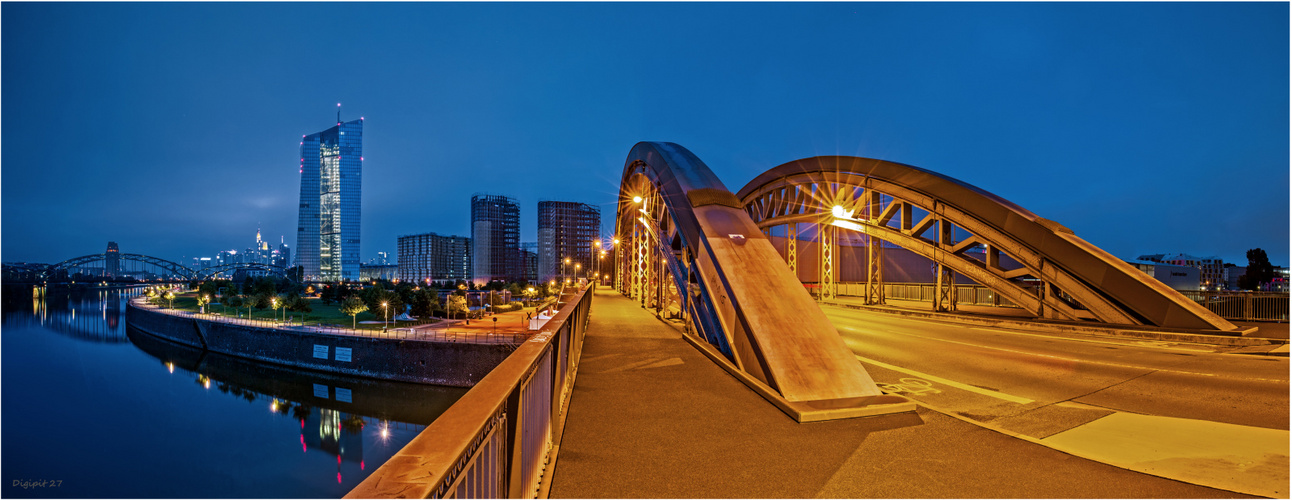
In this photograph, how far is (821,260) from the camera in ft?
94.9

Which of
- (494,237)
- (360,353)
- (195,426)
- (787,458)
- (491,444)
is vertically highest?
→ (494,237)

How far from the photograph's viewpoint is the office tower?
584 ft

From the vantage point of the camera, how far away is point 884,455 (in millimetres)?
4820

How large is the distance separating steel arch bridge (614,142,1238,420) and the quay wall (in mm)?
15180

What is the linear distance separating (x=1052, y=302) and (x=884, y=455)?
17994 mm

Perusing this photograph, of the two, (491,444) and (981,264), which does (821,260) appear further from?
(491,444)

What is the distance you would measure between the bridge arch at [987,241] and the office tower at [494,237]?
162 meters

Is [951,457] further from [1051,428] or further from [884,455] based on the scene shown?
[1051,428]

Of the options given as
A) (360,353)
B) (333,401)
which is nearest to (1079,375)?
(333,401)

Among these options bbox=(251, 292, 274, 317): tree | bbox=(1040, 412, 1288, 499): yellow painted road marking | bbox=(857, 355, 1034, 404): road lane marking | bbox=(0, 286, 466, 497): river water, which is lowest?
bbox=(0, 286, 466, 497): river water

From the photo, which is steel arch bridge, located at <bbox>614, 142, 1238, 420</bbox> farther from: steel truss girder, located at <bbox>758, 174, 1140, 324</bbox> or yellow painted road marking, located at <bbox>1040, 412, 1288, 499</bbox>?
yellow painted road marking, located at <bbox>1040, 412, 1288, 499</bbox>

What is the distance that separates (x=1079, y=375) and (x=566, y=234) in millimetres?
126834

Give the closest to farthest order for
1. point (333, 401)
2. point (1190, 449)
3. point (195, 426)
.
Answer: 1. point (1190, 449)
2. point (195, 426)
3. point (333, 401)

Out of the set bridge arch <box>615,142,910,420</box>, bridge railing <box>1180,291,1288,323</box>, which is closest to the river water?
bridge arch <box>615,142,910,420</box>
